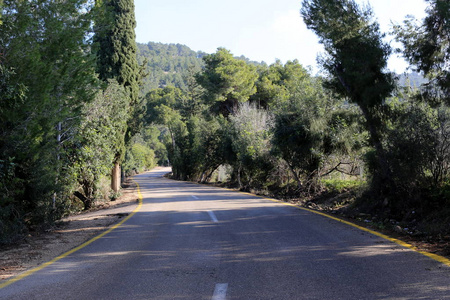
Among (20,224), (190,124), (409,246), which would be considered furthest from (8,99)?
(190,124)

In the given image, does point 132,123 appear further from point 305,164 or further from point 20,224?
point 20,224

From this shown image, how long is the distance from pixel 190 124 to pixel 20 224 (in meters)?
39.8

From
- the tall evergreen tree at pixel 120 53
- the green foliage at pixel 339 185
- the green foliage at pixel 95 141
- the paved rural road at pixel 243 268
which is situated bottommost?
the paved rural road at pixel 243 268

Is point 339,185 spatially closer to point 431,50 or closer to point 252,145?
point 431,50

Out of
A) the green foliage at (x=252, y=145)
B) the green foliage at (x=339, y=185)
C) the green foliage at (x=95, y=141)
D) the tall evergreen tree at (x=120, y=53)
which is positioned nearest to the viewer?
the green foliage at (x=339, y=185)

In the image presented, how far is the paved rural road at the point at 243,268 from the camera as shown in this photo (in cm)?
485

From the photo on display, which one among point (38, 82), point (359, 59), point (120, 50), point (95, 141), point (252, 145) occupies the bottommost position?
point (95, 141)

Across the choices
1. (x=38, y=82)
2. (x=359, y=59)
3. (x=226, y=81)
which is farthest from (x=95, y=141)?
(x=226, y=81)

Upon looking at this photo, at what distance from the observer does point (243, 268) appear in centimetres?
596

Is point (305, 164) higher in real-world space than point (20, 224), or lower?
higher

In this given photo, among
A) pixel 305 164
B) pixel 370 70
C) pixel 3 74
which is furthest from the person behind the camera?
pixel 305 164

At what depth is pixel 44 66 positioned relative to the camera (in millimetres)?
9375

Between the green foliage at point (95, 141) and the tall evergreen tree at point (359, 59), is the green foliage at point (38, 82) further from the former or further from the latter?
the tall evergreen tree at point (359, 59)

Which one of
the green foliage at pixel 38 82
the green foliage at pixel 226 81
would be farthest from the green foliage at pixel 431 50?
the green foliage at pixel 226 81
